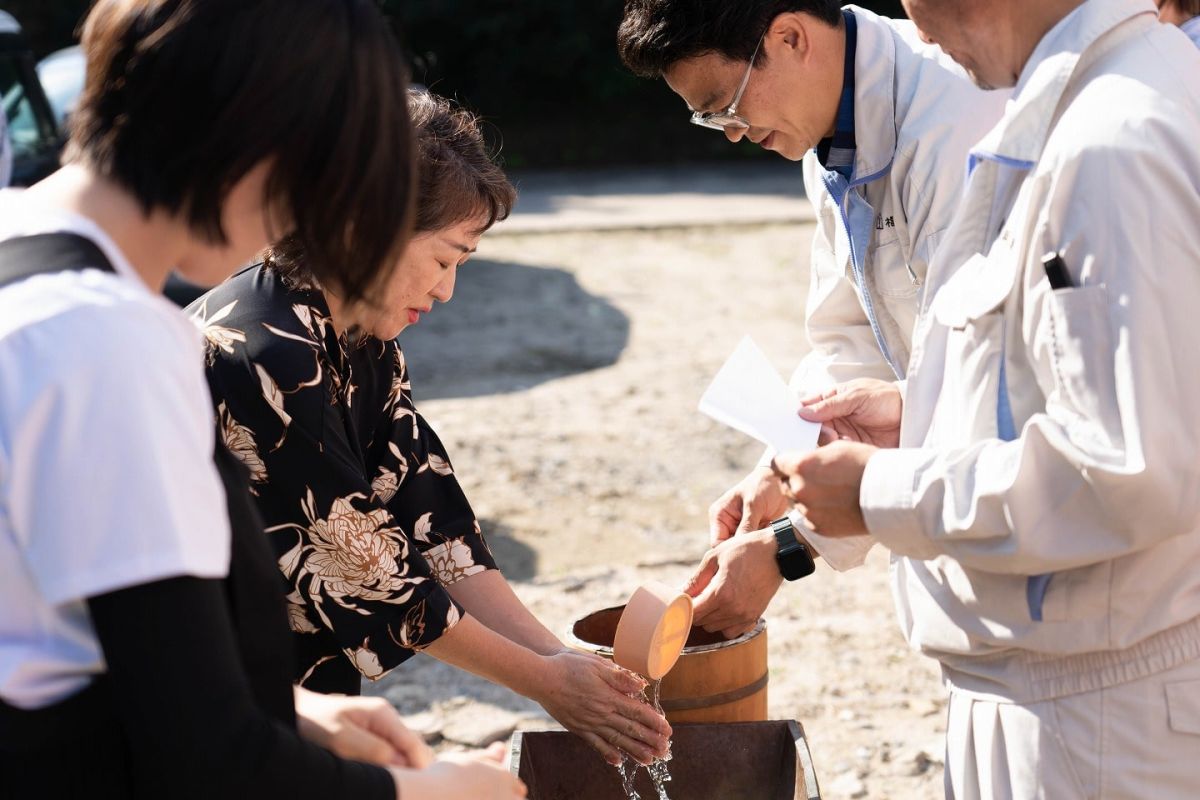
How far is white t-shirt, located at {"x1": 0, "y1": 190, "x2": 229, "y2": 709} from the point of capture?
3.26ft

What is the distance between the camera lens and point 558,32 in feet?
73.0

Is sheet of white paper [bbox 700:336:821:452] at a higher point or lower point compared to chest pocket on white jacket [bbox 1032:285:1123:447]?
lower

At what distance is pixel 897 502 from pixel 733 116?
1316 millimetres

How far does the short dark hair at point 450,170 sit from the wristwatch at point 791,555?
2.71 ft

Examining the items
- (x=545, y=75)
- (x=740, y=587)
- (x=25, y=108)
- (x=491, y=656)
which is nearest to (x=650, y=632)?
(x=491, y=656)

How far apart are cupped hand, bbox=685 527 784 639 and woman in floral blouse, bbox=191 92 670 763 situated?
1.13 ft

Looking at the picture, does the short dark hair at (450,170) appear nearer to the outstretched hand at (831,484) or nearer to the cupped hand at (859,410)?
the cupped hand at (859,410)

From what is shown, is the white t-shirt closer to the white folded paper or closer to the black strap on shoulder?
the black strap on shoulder

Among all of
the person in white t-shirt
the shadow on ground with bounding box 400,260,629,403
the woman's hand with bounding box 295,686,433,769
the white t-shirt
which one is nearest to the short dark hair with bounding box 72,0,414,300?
the person in white t-shirt

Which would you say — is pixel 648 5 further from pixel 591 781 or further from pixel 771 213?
pixel 771 213

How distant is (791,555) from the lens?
249 centimetres

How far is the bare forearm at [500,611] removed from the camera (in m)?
2.33

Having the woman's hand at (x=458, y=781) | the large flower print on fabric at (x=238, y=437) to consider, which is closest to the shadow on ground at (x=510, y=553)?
the large flower print on fabric at (x=238, y=437)

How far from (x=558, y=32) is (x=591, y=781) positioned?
21155 millimetres
